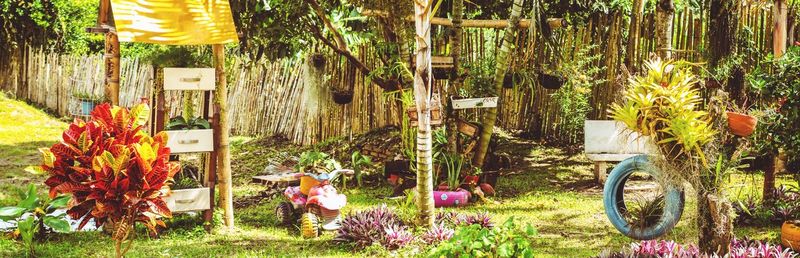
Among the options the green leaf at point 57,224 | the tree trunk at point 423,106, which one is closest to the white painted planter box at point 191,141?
the green leaf at point 57,224

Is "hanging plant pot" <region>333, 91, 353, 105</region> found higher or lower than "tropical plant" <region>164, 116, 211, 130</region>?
higher

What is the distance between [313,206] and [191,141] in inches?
43.2

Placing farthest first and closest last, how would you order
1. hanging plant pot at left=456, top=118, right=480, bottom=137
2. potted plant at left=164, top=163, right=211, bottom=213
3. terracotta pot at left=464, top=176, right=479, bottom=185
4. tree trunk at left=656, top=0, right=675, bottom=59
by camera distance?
hanging plant pot at left=456, top=118, right=480, bottom=137 → terracotta pot at left=464, top=176, right=479, bottom=185 → tree trunk at left=656, top=0, right=675, bottom=59 → potted plant at left=164, top=163, right=211, bottom=213

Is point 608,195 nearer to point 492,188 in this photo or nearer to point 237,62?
point 492,188

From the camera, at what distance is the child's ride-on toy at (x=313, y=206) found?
6230 mm

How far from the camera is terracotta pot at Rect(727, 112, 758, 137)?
5.05m

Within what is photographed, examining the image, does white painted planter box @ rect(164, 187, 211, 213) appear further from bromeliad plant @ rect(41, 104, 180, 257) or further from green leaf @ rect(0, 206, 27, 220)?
bromeliad plant @ rect(41, 104, 180, 257)

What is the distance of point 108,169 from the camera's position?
11.8 ft

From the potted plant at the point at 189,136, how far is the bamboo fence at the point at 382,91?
1.95 ft

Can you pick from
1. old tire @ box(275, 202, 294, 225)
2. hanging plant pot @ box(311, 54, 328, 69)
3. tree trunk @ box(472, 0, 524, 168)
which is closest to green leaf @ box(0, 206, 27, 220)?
old tire @ box(275, 202, 294, 225)

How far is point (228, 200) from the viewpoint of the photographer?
6.47m

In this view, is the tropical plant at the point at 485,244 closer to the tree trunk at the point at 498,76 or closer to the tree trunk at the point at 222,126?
the tree trunk at the point at 222,126

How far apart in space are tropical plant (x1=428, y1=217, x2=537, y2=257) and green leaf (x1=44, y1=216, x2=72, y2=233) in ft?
9.50

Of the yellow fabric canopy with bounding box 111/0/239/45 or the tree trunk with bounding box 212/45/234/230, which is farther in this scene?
the tree trunk with bounding box 212/45/234/230
